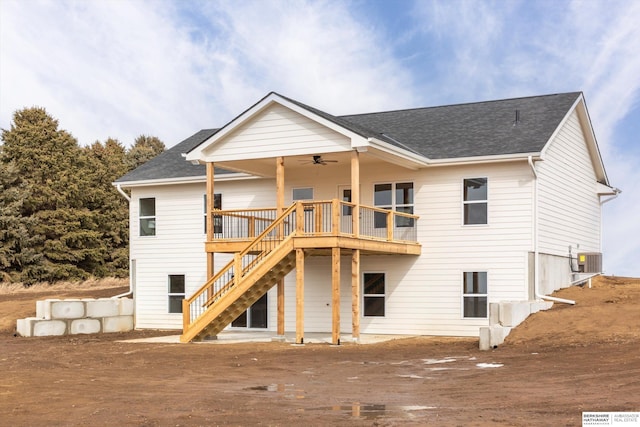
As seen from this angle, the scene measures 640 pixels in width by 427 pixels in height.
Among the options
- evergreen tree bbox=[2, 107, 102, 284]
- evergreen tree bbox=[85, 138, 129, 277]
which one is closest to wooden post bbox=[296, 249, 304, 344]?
evergreen tree bbox=[2, 107, 102, 284]

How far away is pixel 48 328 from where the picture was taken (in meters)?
25.9

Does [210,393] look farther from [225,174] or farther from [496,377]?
[225,174]

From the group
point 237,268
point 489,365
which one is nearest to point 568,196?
point 237,268

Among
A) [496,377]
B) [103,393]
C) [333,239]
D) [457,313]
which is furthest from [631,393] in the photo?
[457,313]

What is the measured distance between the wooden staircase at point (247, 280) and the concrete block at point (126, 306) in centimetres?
647

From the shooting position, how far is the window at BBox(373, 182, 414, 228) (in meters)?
24.3

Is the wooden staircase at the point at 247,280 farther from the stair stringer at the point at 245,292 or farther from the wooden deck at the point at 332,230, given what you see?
the wooden deck at the point at 332,230

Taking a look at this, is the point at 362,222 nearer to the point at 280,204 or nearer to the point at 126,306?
the point at 280,204

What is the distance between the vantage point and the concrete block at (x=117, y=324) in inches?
1089

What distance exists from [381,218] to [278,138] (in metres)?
4.37

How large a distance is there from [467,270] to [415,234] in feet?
6.34

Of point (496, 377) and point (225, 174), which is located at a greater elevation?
point (225, 174)

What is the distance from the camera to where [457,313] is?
76.8ft

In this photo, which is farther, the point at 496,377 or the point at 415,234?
the point at 415,234
